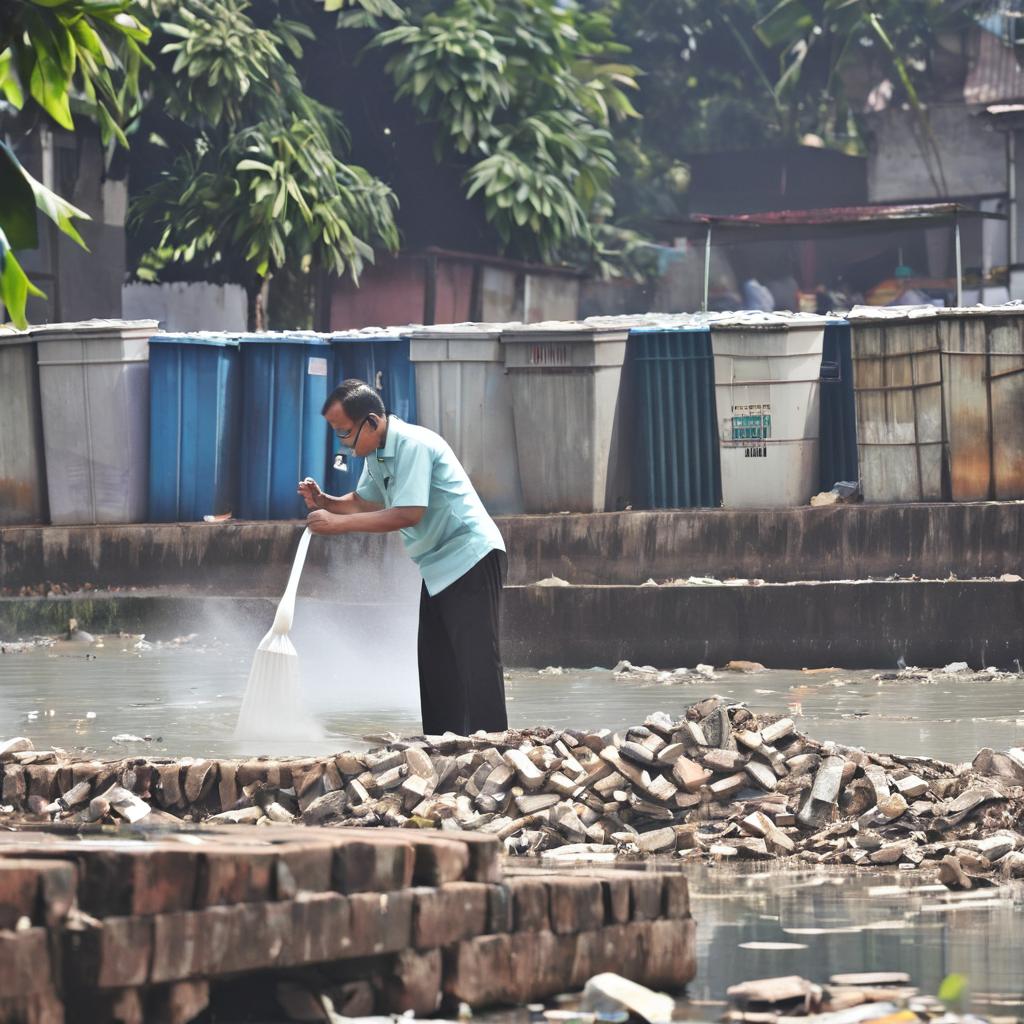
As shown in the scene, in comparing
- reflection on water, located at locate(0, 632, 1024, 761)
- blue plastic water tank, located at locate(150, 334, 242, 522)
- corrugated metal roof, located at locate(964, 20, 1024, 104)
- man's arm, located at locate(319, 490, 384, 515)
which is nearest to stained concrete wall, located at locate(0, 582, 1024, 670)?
reflection on water, located at locate(0, 632, 1024, 761)

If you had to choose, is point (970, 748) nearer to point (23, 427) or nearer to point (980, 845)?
point (980, 845)

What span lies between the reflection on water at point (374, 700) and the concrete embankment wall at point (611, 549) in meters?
0.92

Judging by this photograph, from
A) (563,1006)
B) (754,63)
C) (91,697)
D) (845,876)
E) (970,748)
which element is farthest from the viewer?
(754,63)

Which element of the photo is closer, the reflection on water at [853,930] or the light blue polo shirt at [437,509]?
the reflection on water at [853,930]

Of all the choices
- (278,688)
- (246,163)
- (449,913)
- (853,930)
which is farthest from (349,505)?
(246,163)

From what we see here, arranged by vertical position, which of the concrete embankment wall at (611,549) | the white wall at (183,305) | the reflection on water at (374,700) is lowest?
the reflection on water at (374,700)

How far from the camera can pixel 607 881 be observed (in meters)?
4.26

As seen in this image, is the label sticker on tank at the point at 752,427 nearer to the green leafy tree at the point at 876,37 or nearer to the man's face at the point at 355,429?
the man's face at the point at 355,429

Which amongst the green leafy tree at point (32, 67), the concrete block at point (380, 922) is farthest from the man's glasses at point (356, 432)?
the concrete block at point (380, 922)

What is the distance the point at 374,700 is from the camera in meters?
10.4

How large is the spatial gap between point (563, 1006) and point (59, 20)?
2.19 m

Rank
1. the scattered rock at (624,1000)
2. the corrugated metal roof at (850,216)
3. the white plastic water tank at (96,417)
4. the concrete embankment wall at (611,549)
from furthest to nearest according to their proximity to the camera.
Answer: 1. the corrugated metal roof at (850,216)
2. the white plastic water tank at (96,417)
3. the concrete embankment wall at (611,549)
4. the scattered rock at (624,1000)

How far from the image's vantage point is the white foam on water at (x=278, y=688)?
771 cm

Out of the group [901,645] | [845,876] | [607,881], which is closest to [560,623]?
[901,645]
